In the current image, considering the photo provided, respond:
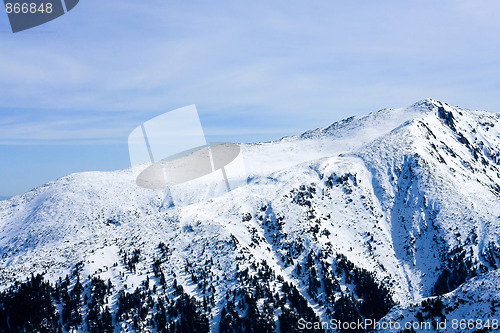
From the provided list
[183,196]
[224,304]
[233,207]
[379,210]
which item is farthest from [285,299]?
A: [183,196]

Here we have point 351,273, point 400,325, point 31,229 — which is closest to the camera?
point 400,325

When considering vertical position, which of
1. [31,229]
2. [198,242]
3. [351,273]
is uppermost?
[31,229]

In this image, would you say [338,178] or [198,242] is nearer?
[198,242]

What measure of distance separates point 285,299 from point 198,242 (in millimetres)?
38674

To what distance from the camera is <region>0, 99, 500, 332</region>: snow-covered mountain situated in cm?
10025

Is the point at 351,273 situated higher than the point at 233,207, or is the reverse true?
the point at 233,207

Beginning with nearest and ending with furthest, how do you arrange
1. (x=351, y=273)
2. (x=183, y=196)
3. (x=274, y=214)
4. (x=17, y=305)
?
(x=17, y=305), (x=351, y=273), (x=274, y=214), (x=183, y=196)

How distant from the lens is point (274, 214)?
147 metres

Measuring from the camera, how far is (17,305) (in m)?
93.2

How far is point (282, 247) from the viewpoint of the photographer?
13462cm

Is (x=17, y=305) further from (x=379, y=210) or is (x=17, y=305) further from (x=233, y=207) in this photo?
(x=379, y=210)

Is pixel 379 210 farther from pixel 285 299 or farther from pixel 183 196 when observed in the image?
pixel 183 196

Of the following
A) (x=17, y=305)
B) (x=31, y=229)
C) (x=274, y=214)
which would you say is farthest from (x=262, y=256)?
(x=31, y=229)

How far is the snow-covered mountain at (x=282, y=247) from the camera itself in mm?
100250
